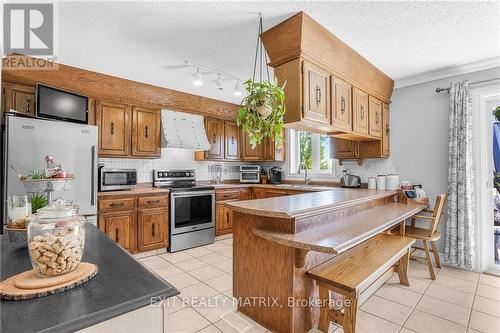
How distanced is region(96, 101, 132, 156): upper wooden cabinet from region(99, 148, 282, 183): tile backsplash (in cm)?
38

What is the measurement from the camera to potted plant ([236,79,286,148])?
81.4 inches

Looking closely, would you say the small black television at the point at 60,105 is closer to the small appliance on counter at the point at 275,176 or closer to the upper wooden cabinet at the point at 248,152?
the upper wooden cabinet at the point at 248,152

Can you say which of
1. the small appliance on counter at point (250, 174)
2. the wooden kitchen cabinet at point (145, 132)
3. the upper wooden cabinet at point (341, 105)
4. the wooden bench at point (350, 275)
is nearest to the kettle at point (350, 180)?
the upper wooden cabinet at point (341, 105)

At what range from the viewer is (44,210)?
98cm

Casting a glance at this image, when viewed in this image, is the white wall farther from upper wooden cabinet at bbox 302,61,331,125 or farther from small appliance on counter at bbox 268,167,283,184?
small appliance on counter at bbox 268,167,283,184

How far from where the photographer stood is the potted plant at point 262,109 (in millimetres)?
2066

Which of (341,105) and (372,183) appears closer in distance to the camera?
(341,105)

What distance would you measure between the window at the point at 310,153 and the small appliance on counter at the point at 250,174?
29.3 inches

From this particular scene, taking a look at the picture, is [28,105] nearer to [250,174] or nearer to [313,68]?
[313,68]

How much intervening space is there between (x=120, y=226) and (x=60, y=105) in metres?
1.71

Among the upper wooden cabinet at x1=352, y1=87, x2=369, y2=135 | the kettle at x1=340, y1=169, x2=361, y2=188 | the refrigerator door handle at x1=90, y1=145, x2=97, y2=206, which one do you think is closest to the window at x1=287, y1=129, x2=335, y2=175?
the kettle at x1=340, y1=169, x2=361, y2=188

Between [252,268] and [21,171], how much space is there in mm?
2586

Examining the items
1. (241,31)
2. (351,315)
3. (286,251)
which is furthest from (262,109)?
(351,315)

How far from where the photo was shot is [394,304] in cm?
238
